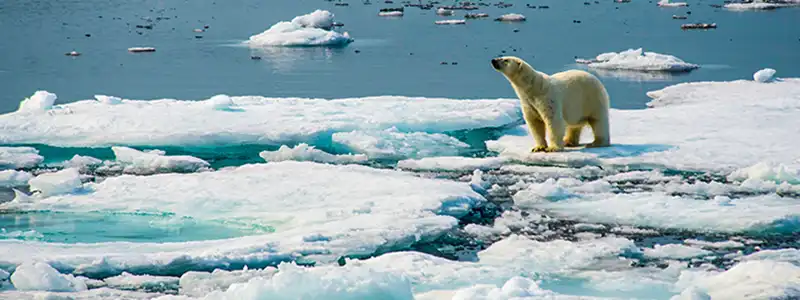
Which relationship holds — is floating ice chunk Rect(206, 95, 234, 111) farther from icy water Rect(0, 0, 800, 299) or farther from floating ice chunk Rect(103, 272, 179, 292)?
floating ice chunk Rect(103, 272, 179, 292)

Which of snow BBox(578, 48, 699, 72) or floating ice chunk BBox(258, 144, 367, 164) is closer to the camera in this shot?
floating ice chunk BBox(258, 144, 367, 164)

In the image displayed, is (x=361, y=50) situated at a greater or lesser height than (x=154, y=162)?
greater

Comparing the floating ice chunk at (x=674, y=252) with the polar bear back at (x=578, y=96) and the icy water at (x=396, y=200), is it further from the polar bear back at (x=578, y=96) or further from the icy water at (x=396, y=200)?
the polar bear back at (x=578, y=96)

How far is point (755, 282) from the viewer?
5.53m

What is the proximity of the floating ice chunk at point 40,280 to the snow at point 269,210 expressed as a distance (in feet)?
1.06

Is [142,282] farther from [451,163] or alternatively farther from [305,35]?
[305,35]

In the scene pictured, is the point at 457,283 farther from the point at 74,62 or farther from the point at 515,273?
the point at 74,62

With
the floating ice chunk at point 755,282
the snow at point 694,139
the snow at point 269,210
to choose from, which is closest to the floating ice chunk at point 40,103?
the snow at point 269,210

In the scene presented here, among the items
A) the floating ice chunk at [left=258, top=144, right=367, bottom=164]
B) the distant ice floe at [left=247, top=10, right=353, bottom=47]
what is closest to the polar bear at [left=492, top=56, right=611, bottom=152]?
the floating ice chunk at [left=258, top=144, right=367, bottom=164]

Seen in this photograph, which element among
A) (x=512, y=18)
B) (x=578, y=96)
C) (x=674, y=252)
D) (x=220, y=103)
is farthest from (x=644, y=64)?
(x=674, y=252)

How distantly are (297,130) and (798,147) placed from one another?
179 inches

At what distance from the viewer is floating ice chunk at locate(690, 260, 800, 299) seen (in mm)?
5379

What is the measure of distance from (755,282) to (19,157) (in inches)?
264

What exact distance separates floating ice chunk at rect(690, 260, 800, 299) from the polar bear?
3.94 metres
